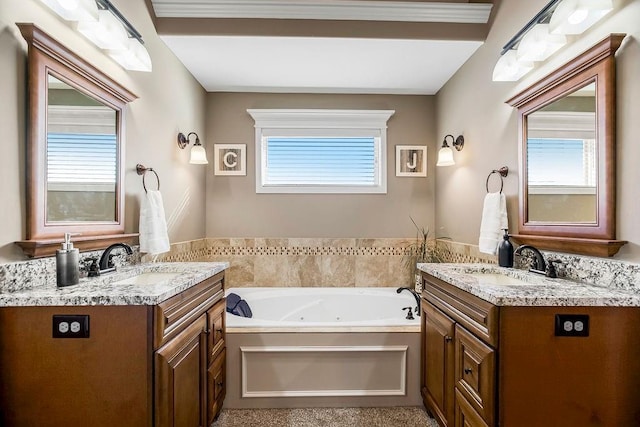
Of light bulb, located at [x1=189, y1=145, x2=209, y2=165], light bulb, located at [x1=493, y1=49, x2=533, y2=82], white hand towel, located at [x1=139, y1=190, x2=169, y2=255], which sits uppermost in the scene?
light bulb, located at [x1=493, y1=49, x2=533, y2=82]

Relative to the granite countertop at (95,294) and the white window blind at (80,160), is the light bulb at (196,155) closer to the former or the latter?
the white window blind at (80,160)

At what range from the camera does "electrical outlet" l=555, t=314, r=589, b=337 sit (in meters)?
1.20

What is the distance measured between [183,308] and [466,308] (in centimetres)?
126

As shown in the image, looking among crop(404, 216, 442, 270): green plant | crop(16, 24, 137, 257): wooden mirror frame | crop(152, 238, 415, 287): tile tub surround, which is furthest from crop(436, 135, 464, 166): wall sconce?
crop(16, 24, 137, 257): wooden mirror frame

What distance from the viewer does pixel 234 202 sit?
10.9 feet

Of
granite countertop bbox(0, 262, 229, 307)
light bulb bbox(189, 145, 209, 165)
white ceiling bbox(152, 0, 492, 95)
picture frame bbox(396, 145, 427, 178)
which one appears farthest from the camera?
picture frame bbox(396, 145, 427, 178)

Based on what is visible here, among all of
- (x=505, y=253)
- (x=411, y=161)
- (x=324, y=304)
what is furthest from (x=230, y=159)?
(x=505, y=253)

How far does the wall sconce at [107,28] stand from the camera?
142 centimetres

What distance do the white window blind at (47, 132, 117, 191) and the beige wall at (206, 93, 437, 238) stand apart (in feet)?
5.04

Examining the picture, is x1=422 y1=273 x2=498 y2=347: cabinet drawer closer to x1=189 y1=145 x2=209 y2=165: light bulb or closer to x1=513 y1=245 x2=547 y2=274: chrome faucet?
x1=513 y1=245 x2=547 y2=274: chrome faucet

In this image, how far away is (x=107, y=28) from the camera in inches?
62.4

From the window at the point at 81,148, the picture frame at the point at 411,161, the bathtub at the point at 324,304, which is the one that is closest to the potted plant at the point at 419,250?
the bathtub at the point at 324,304

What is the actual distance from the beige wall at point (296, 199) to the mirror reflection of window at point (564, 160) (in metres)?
1.52

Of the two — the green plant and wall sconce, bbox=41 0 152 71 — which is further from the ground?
wall sconce, bbox=41 0 152 71
